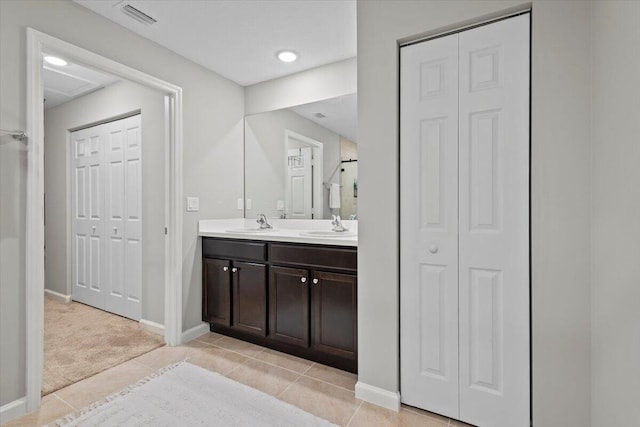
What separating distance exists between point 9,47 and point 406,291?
8.14ft

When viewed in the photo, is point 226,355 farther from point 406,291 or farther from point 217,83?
point 217,83

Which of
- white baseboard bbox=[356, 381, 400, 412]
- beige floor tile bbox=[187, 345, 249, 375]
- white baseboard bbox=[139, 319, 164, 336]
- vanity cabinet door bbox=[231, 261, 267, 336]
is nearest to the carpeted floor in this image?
white baseboard bbox=[139, 319, 164, 336]

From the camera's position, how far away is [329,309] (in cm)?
214

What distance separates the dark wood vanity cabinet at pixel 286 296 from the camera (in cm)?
209

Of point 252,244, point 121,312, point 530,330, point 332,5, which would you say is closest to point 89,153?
point 121,312

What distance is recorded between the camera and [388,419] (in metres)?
1.66

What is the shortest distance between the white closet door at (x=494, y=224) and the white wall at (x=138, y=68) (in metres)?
2.15

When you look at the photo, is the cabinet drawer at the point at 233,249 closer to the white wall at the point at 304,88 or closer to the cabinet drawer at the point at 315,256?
the cabinet drawer at the point at 315,256

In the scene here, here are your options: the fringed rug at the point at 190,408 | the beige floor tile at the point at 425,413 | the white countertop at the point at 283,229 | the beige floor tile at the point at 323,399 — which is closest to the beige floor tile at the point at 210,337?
the fringed rug at the point at 190,408

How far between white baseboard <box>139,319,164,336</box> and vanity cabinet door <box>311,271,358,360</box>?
150 cm

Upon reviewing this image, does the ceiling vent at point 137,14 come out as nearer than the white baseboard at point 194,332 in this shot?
Yes

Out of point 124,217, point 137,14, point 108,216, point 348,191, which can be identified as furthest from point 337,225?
point 108,216

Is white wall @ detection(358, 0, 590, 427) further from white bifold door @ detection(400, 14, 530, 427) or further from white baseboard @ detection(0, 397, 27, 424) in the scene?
white baseboard @ detection(0, 397, 27, 424)
